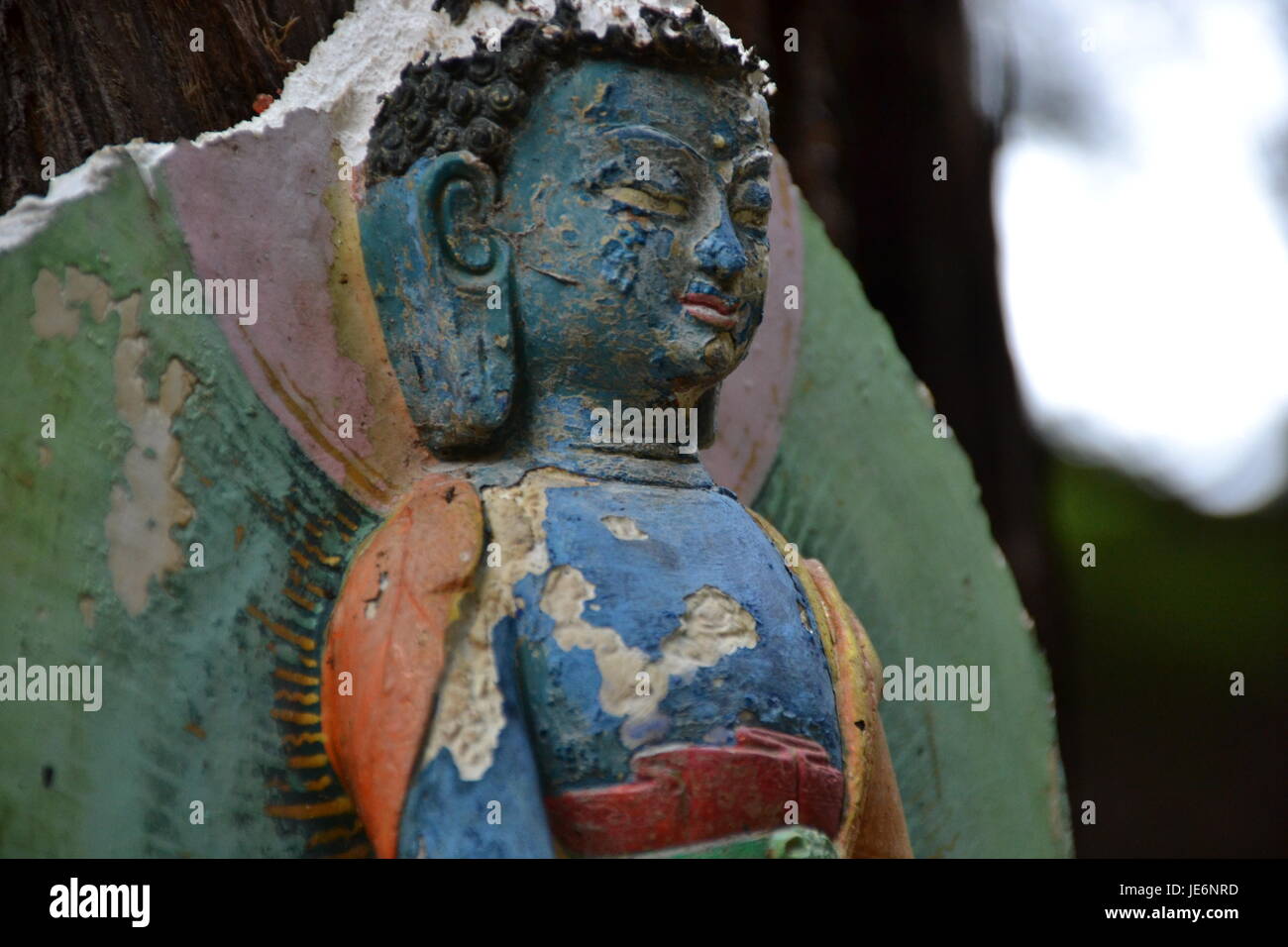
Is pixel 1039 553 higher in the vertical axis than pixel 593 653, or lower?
higher

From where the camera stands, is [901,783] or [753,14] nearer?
[901,783]

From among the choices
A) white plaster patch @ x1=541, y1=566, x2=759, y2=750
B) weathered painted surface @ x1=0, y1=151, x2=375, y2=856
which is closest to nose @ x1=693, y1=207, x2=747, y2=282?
white plaster patch @ x1=541, y1=566, x2=759, y2=750

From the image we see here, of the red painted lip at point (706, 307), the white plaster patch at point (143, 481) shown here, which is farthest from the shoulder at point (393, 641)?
the red painted lip at point (706, 307)

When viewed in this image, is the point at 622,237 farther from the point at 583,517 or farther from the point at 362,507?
the point at 362,507

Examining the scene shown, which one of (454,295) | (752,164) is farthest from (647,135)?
(454,295)

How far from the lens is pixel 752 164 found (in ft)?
9.22

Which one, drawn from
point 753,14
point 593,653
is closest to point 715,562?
point 593,653

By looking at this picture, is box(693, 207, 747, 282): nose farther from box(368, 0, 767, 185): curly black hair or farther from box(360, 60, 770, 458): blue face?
box(368, 0, 767, 185): curly black hair

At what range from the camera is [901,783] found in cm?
337

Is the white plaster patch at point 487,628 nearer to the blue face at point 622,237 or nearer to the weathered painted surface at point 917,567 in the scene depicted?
the blue face at point 622,237

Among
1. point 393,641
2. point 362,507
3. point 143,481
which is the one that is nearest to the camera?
point 393,641

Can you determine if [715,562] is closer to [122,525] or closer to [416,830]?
[416,830]

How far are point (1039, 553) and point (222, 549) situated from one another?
2.61 meters

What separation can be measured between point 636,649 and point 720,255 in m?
0.62
